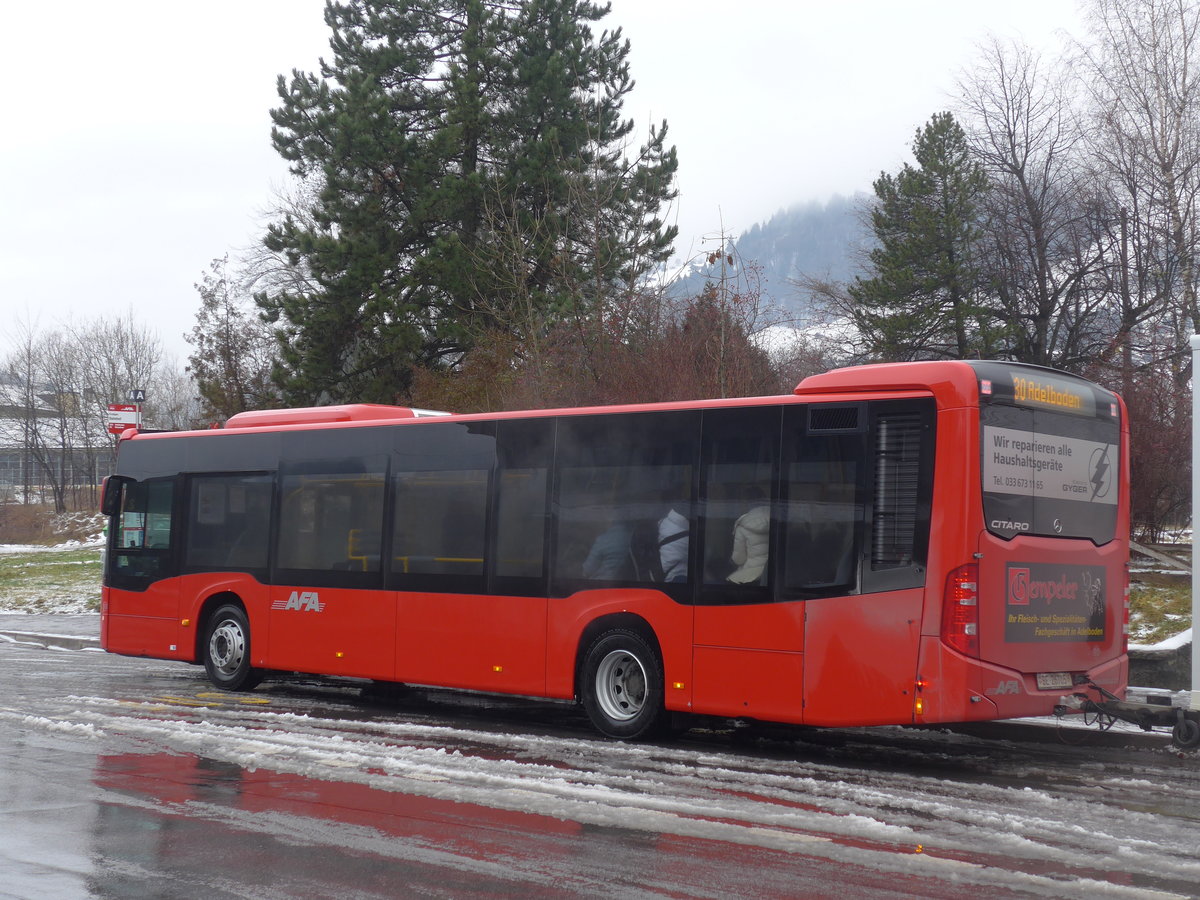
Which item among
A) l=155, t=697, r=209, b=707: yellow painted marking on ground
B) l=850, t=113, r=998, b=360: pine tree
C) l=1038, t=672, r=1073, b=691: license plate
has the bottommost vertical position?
l=155, t=697, r=209, b=707: yellow painted marking on ground

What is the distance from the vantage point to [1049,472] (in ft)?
31.1

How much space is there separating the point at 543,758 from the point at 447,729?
1911 millimetres

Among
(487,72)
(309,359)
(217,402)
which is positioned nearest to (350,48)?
(487,72)

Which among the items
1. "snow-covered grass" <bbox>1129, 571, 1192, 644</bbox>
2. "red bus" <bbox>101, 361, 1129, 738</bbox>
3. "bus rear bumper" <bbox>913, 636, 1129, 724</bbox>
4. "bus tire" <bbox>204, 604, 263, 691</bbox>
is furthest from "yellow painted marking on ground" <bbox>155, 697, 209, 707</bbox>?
"snow-covered grass" <bbox>1129, 571, 1192, 644</bbox>

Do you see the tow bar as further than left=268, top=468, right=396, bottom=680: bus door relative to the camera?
No

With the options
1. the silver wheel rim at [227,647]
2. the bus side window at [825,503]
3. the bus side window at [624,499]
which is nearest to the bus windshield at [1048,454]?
the bus side window at [825,503]

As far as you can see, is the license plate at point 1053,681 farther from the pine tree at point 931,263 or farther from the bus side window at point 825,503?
the pine tree at point 931,263

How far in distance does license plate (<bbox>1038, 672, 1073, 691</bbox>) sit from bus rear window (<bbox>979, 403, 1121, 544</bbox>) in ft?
3.35

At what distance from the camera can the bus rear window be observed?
9.05 metres

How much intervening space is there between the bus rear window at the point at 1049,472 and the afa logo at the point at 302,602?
288 inches

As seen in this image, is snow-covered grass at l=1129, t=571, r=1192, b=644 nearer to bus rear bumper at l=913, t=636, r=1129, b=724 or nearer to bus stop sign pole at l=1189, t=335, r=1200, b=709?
bus stop sign pole at l=1189, t=335, r=1200, b=709

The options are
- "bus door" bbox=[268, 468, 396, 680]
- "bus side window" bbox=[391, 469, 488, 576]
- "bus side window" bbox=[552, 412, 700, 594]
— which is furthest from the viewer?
"bus door" bbox=[268, 468, 396, 680]

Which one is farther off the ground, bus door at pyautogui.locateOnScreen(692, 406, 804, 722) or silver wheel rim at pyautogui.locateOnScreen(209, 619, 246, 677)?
bus door at pyautogui.locateOnScreen(692, 406, 804, 722)

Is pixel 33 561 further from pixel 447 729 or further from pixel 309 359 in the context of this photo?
pixel 447 729
